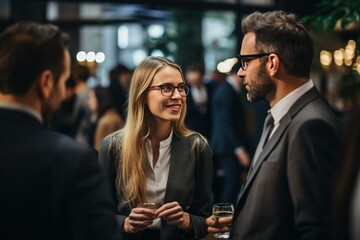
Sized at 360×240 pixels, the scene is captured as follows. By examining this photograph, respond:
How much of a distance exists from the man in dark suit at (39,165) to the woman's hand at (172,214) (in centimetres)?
102

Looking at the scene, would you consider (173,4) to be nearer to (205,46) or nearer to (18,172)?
(205,46)

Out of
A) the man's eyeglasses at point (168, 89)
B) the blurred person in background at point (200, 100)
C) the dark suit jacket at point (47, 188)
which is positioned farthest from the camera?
the blurred person in background at point (200, 100)

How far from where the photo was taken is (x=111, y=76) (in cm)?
908

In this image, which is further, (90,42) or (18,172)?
→ (90,42)

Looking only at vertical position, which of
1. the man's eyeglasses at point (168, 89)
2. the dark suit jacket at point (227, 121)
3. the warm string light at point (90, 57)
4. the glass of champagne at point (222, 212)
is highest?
the man's eyeglasses at point (168, 89)

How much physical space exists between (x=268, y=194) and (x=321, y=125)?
0.32 m

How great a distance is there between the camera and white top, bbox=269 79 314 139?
2.92 metres

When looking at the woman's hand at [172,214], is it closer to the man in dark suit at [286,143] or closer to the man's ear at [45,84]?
the man in dark suit at [286,143]

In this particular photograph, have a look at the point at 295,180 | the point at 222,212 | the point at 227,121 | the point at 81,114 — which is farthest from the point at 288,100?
the point at 227,121

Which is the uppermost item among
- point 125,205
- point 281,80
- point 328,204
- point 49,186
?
point 281,80

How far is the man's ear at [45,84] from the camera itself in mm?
2301

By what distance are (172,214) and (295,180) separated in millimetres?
841

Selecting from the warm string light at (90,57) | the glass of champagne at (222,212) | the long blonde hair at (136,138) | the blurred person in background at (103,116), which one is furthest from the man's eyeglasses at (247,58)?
the warm string light at (90,57)

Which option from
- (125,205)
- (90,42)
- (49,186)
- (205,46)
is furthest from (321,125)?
(90,42)
